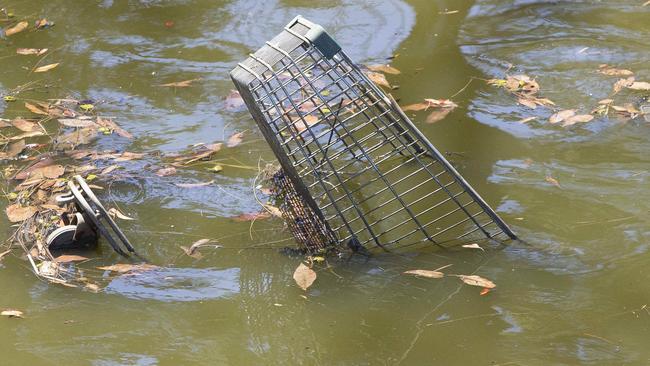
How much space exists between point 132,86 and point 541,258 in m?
2.91

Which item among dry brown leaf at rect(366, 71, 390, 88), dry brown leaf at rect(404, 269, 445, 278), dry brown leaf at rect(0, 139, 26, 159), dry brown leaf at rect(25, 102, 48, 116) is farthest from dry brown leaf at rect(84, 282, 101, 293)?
dry brown leaf at rect(366, 71, 390, 88)

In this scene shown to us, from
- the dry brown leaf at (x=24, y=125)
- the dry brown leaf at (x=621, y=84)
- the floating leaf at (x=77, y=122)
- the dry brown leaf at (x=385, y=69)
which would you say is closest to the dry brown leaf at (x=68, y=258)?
the floating leaf at (x=77, y=122)

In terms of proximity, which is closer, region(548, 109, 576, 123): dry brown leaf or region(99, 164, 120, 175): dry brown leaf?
region(99, 164, 120, 175): dry brown leaf

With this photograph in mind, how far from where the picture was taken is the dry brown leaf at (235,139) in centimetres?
437

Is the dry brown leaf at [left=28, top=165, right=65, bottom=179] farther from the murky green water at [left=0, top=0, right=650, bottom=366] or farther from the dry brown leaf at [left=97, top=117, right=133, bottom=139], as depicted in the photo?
the dry brown leaf at [left=97, top=117, right=133, bottom=139]

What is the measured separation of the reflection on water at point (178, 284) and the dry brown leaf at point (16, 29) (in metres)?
3.38

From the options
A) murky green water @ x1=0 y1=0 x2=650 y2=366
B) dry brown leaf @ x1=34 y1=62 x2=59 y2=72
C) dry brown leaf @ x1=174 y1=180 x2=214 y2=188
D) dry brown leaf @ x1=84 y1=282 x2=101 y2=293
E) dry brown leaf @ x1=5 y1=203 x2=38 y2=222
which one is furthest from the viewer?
dry brown leaf @ x1=34 y1=62 x2=59 y2=72

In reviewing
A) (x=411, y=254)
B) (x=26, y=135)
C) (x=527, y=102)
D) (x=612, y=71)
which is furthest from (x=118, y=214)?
(x=612, y=71)

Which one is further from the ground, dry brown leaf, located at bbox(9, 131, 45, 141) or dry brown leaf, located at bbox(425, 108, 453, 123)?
dry brown leaf, located at bbox(9, 131, 45, 141)

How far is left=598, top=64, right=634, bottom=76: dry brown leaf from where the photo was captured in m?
4.75

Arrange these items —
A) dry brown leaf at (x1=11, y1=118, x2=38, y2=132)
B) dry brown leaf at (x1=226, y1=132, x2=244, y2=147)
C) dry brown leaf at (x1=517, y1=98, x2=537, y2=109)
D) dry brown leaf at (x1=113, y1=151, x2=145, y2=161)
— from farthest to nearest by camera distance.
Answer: dry brown leaf at (x1=11, y1=118, x2=38, y2=132)
dry brown leaf at (x1=517, y1=98, x2=537, y2=109)
dry brown leaf at (x1=226, y1=132, x2=244, y2=147)
dry brown leaf at (x1=113, y1=151, x2=145, y2=161)

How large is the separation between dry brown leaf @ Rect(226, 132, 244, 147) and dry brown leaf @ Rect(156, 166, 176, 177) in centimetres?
37

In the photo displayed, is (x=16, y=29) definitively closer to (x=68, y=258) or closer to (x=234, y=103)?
(x=234, y=103)

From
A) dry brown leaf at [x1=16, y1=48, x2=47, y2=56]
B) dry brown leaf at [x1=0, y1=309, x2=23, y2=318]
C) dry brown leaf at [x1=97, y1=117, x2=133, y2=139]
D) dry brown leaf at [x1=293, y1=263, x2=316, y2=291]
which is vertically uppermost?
dry brown leaf at [x1=16, y1=48, x2=47, y2=56]
